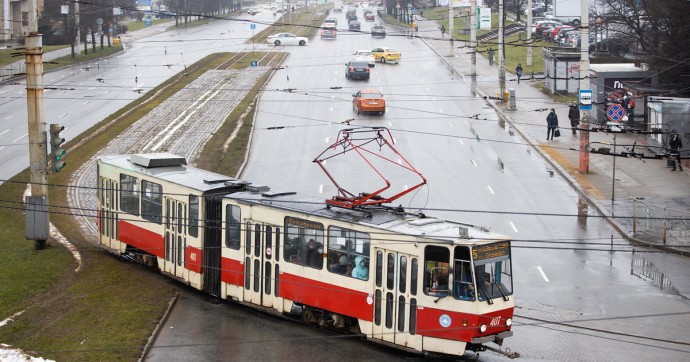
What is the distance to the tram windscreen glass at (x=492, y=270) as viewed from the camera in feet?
63.5

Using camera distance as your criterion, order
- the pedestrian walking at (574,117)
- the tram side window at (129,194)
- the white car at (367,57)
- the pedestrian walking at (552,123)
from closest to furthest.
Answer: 1. the tram side window at (129,194)
2. the pedestrian walking at (552,123)
3. the pedestrian walking at (574,117)
4. the white car at (367,57)

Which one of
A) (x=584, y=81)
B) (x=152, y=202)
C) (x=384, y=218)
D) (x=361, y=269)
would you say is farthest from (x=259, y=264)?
(x=584, y=81)

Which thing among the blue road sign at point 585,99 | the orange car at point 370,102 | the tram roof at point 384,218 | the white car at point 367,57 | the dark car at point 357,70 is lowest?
the tram roof at point 384,218

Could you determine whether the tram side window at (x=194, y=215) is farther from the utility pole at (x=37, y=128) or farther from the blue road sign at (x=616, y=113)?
the blue road sign at (x=616, y=113)

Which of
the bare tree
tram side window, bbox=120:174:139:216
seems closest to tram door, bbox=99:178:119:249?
tram side window, bbox=120:174:139:216

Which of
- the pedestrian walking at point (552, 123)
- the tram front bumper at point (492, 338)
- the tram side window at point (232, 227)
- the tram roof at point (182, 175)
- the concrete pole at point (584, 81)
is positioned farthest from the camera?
the pedestrian walking at point (552, 123)

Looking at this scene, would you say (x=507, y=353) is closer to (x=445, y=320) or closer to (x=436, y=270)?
(x=445, y=320)

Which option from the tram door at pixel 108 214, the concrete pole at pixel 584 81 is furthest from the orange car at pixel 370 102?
the tram door at pixel 108 214

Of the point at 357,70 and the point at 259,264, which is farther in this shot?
the point at 357,70

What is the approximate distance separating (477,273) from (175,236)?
9005 millimetres

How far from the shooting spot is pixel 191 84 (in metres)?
66.3

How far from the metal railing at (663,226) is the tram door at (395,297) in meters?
13.2

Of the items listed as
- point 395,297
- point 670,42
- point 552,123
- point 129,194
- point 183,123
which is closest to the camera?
point 395,297

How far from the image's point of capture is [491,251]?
19625 mm
